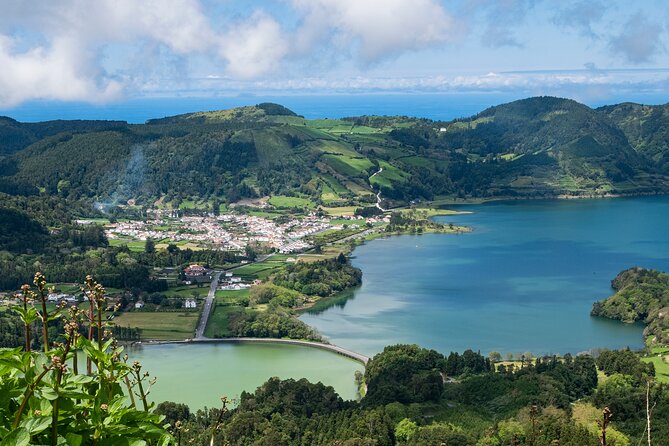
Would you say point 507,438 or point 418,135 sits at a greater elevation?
point 418,135

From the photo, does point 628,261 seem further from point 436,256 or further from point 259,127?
point 259,127

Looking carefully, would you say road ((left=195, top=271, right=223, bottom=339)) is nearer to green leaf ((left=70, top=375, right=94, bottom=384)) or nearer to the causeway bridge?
the causeway bridge

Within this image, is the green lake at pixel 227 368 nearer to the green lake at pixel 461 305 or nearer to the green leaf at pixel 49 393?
the green lake at pixel 461 305

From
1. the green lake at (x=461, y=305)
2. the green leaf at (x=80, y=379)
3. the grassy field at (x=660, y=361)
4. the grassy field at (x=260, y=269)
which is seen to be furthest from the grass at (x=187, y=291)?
the green leaf at (x=80, y=379)

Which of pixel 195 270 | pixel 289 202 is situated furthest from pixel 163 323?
pixel 289 202

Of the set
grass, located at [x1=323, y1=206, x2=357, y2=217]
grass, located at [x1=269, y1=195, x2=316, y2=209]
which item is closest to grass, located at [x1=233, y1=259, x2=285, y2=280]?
grass, located at [x1=323, y1=206, x2=357, y2=217]

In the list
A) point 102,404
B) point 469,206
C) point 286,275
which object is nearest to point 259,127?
point 469,206

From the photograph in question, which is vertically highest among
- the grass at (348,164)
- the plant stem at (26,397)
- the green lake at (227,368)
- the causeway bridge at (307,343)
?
the grass at (348,164)
